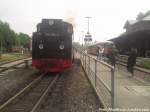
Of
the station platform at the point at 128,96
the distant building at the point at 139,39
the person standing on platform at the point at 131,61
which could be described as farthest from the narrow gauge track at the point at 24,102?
the distant building at the point at 139,39

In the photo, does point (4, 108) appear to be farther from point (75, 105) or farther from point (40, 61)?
point (40, 61)

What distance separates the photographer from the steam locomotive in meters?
21.7

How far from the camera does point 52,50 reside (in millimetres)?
21938

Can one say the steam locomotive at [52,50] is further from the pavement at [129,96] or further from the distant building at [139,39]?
the pavement at [129,96]

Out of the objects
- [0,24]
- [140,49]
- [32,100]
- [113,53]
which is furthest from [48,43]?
[0,24]

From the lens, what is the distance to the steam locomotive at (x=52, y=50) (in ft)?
71.3

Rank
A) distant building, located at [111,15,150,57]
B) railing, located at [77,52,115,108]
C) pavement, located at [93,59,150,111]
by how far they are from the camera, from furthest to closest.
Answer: distant building, located at [111,15,150,57] < pavement, located at [93,59,150,111] < railing, located at [77,52,115,108]

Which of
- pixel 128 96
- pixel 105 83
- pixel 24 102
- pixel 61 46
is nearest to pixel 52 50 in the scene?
pixel 61 46

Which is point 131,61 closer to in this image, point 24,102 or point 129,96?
point 129,96

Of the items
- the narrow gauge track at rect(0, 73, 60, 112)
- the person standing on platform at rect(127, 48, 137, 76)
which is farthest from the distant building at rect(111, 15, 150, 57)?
the narrow gauge track at rect(0, 73, 60, 112)

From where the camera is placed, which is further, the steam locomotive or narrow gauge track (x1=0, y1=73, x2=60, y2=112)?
the steam locomotive

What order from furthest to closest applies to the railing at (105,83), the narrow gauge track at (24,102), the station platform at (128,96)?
the narrow gauge track at (24,102)
the station platform at (128,96)
the railing at (105,83)

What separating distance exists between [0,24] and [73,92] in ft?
315

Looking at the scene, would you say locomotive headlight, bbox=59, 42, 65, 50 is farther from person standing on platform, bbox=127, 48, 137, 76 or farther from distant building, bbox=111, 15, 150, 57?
distant building, bbox=111, 15, 150, 57
